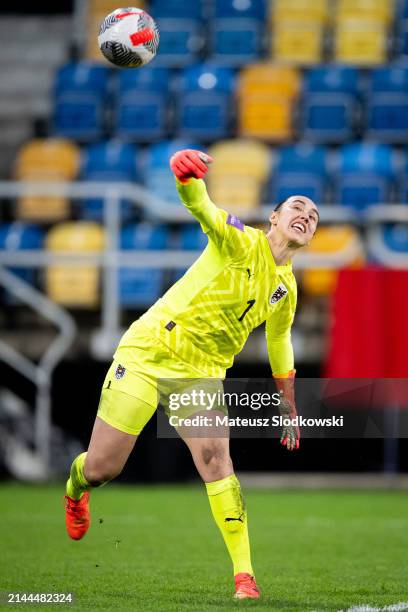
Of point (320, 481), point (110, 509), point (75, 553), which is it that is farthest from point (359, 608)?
→ point (320, 481)

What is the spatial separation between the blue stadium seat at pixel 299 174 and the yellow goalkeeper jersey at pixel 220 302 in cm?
834

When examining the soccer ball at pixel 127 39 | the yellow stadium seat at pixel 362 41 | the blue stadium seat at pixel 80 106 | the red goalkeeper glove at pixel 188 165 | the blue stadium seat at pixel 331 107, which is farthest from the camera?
the yellow stadium seat at pixel 362 41

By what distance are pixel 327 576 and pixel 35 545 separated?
7.32ft

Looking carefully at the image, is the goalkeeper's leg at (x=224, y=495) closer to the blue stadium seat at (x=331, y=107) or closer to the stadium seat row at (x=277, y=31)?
the blue stadium seat at (x=331, y=107)

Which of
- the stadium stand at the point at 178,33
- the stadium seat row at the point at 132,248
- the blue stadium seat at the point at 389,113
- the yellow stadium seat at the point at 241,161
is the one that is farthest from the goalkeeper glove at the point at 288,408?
the stadium stand at the point at 178,33

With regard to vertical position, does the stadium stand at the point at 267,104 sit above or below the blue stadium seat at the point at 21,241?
above

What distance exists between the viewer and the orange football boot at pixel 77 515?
21.3 ft

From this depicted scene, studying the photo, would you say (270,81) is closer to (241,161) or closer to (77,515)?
(241,161)

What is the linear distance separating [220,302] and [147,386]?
55cm

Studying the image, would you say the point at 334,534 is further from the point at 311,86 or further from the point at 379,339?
the point at 311,86

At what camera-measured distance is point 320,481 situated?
1473 cm

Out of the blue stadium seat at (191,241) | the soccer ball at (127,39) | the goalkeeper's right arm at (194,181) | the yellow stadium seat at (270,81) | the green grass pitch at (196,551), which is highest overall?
Result: the soccer ball at (127,39)

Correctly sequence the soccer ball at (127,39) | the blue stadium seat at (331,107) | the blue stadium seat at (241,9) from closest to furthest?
the soccer ball at (127,39) < the blue stadium seat at (331,107) < the blue stadium seat at (241,9)

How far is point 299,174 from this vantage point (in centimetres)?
1465
